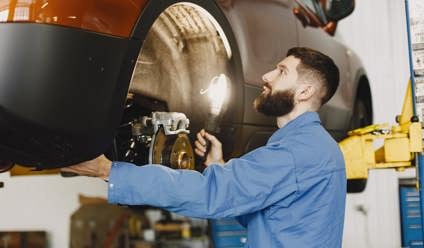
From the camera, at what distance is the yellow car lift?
189 centimetres

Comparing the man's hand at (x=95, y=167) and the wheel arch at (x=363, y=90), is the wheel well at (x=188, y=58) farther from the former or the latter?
the wheel arch at (x=363, y=90)

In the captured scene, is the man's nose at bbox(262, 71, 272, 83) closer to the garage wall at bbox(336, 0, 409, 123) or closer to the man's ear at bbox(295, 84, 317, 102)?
the man's ear at bbox(295, 84, 317, 102)

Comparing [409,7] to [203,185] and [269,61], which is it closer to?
[269,61]

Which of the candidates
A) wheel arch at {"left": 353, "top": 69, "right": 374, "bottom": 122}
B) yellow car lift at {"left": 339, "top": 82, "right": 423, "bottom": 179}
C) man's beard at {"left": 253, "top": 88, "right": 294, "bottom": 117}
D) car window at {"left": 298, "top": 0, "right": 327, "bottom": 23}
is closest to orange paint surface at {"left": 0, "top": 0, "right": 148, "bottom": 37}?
man's beard at {"left": 253, "top": 88, "right": 294, "bottom": 117}

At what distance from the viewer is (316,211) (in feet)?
4.78

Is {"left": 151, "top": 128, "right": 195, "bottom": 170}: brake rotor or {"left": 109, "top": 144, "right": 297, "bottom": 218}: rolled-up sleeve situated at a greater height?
{"left": 151, "top": 128, "right": 195, "bottom": 170}: brake rotor

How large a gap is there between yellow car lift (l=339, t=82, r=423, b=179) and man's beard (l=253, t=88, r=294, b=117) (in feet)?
1.77

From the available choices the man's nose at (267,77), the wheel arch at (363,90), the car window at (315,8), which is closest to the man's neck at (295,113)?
the man's nose at (267,77)

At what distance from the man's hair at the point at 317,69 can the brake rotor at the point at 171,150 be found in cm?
40

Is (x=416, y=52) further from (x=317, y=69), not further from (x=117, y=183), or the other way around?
(x=117, y=183)

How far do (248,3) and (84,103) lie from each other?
79cm

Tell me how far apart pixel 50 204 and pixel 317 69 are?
2236 mm

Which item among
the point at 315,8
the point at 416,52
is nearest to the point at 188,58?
the point at 416,52

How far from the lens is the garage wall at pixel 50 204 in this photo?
126 inches
